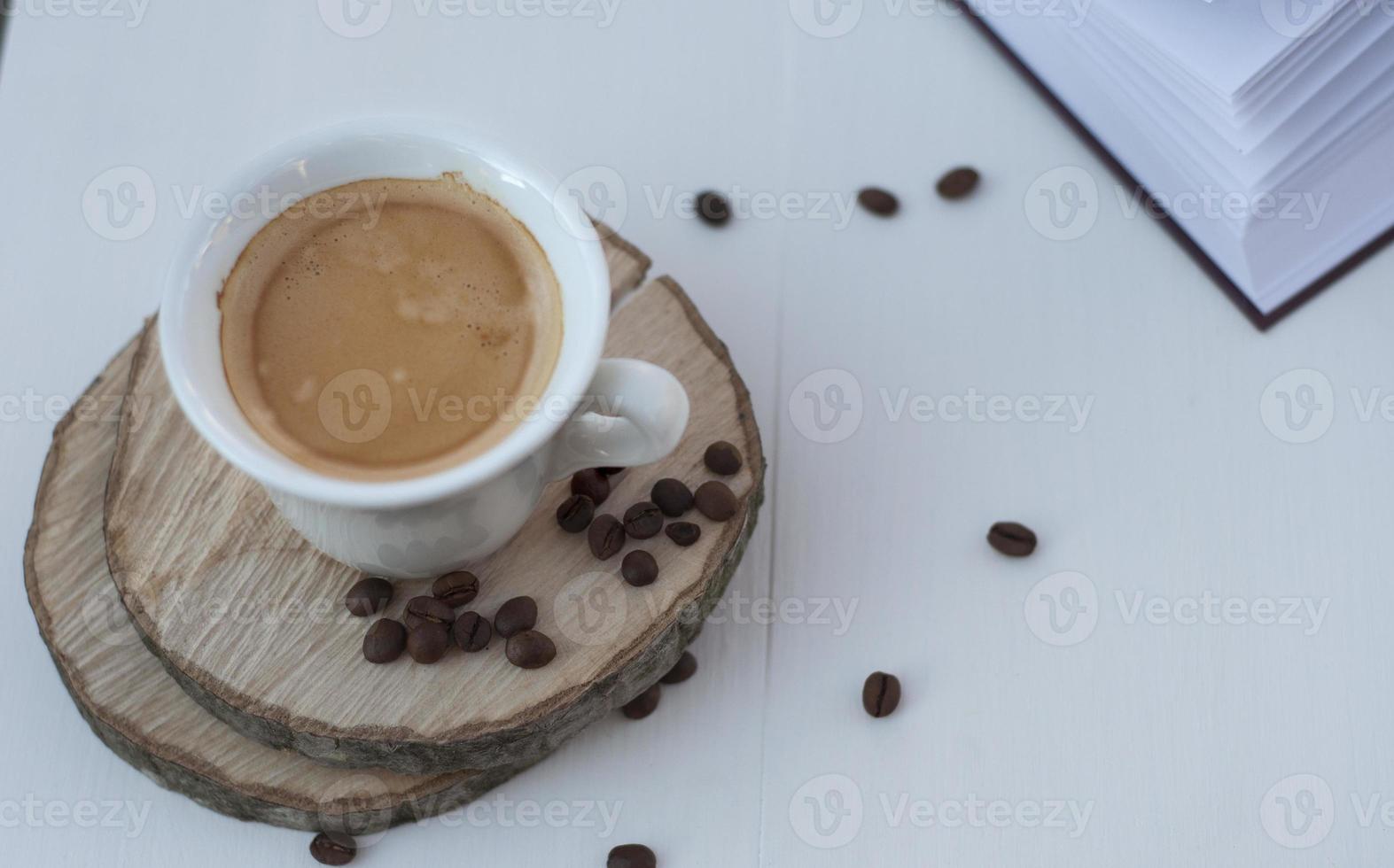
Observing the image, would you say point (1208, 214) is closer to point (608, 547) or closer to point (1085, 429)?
point (1085, 429)

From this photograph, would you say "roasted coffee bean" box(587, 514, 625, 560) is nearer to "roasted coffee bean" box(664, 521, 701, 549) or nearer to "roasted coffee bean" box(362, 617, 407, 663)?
"roasted coffee bean" box(664, 521, 701, 549)

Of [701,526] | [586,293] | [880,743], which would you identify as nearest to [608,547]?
[701,526]

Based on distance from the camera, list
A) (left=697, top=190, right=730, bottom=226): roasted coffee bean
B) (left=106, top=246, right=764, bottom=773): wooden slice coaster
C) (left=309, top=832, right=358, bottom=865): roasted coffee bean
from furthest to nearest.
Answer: (left=697, top=190, right=730, bottom=226): roasted coffee bean
(left=309, top=832, right=358, bottom=865): roasted coffee bean
(left=106, top=246, right=764, bottom=773): wooden slice coaster

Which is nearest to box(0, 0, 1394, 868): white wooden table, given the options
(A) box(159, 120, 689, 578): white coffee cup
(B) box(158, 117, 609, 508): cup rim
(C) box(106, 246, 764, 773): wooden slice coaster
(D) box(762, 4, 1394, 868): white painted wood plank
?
(D) box(762, 4, 1394, 868): white painted wood plank

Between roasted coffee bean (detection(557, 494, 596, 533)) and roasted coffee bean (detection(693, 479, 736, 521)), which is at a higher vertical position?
roasted coffee bean (detection(693, 479, 736, 521))

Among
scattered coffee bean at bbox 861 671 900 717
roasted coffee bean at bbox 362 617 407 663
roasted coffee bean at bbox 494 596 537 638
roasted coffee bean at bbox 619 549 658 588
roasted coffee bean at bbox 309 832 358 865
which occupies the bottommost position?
roasted coffee bean at bbox 309 832 358 865

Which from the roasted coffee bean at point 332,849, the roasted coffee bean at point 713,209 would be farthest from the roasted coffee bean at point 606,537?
the roasted coffee bean at point 713,209

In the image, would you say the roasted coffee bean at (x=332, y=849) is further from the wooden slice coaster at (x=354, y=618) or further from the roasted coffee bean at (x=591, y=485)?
the roasted coffee bean at (x=591, y=485)

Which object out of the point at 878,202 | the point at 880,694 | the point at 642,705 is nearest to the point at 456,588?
the point at 642,705
